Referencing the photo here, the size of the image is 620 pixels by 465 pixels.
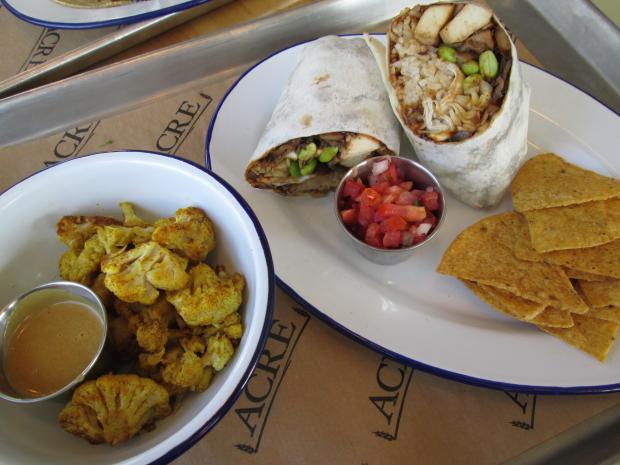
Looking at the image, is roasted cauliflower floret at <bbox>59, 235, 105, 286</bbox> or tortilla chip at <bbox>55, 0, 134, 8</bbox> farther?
tortilla chip at <bbox>55, 0, 134, 8</bbox>

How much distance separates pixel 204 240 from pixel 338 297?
0.48m

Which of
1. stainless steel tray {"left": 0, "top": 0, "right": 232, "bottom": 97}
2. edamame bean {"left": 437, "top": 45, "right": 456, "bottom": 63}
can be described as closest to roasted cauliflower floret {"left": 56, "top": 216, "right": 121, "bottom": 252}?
edamame bean {"left": 437, "top": 45, "right": 456, "bottom": 63}

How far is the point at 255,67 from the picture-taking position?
1.79m

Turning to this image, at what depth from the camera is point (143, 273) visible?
1.01 metres

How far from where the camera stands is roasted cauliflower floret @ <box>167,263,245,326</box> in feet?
3.24

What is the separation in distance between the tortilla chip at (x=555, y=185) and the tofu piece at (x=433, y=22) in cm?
52

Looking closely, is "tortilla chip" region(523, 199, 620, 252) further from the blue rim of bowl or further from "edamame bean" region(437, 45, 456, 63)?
the blue rim of bowl

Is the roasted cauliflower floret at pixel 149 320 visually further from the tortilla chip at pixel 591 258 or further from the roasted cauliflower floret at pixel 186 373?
the tortilla chip at pixel 591 258

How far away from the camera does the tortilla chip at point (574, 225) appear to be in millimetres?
1414

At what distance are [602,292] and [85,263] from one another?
134cm

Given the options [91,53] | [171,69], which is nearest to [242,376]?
[171,69]

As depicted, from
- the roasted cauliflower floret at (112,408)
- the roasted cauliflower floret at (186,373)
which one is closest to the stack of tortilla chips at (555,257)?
the roasted cauliflower floret at (186,373)

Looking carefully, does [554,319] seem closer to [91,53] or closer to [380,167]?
[380,167]

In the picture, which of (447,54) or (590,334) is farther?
(447,54)
